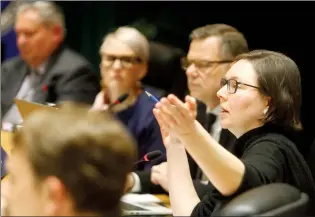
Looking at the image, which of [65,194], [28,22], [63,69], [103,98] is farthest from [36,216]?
[28,22]

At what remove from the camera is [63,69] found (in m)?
3.26

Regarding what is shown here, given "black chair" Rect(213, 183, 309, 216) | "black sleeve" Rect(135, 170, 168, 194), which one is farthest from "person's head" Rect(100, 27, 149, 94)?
"black chair" Rect(213, 183, 309, 216)

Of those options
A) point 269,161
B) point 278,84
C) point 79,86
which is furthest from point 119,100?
point 269,161

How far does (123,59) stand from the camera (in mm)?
2850

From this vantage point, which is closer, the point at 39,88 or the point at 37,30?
the point at 39,88

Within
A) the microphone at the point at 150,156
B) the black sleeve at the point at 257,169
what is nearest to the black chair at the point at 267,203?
the black sleeve at the point at 257,169

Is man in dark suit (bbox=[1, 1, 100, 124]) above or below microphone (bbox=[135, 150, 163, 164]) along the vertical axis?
below

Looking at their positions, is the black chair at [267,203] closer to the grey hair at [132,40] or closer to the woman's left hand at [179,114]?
the woman's left hand at [179,114]

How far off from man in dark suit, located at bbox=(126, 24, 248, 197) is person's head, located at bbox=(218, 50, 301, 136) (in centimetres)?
66

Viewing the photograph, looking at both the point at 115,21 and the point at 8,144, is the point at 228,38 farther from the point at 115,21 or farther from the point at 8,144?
the point at 115,21

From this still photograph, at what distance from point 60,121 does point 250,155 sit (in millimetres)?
578

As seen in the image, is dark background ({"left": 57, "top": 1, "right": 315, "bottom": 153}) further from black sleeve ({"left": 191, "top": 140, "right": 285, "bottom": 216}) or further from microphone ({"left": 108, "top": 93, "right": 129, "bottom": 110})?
black sleeve ({"left": 191, "top": 140, "right": 285, "bottom": 216})

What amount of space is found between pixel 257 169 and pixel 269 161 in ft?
0.21

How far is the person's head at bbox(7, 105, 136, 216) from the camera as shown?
1078mm
